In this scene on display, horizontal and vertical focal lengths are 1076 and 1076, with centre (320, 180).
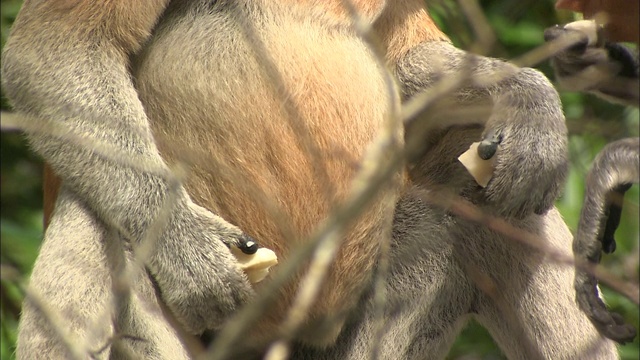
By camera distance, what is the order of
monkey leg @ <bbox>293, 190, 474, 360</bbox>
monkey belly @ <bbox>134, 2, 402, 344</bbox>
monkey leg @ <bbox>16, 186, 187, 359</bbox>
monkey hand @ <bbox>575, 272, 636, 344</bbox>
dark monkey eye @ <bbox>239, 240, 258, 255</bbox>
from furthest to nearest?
1. monkey leg @ <bbox>293, 190, 474, 360</bbox>
2. monkey belly @ <bbox>134, 2, 402, 344</bbox>
3. dark monkey eye @ <bbox>239, 240, 258, 255</bbox>
4. monkey leg @ <bbox>16, 186, 187, 359</bbox>
5. monkey hand @ <bbox>575, 272, 636, 344</bbox>

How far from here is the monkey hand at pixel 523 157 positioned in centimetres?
275

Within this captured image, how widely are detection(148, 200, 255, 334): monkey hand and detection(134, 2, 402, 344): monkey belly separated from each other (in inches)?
5.7

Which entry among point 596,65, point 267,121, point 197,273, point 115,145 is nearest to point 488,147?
point 596,65

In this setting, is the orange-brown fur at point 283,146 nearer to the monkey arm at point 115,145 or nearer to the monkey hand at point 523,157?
the monkey arm at point 115,145

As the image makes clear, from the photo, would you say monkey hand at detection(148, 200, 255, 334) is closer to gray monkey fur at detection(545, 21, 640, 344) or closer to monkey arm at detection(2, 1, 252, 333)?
monkey arm at detection(2, 1, 252, 333)

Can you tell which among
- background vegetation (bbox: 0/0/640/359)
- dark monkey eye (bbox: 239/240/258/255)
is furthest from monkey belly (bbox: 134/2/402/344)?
background vegetation (bbox: 0/0/640/359)

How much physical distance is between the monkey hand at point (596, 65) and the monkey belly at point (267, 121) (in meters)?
0.45

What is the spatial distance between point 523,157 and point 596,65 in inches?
11.9

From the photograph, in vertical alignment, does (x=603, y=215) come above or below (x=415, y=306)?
above

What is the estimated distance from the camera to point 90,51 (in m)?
2.70

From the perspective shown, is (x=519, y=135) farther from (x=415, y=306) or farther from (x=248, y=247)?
(x=248, y=247)

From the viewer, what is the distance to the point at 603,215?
2.35 m

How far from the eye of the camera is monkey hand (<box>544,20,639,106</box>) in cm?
252

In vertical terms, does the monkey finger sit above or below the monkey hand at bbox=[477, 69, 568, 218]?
above
